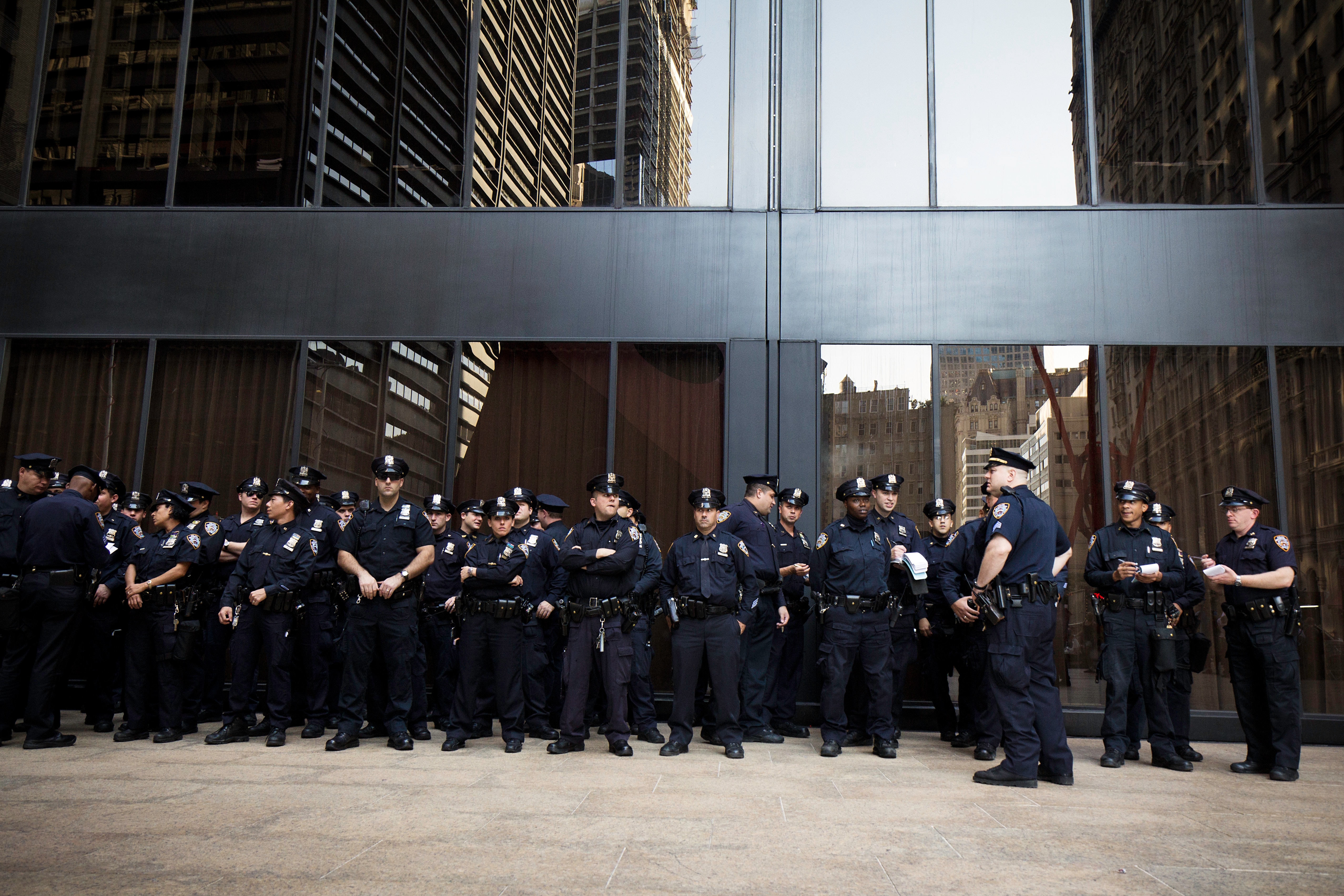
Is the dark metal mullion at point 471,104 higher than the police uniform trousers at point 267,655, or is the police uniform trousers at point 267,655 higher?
the dark metal mullion at point 471,104

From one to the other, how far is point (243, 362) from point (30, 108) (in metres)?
4.05

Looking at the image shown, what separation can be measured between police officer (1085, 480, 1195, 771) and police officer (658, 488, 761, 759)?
2691mm

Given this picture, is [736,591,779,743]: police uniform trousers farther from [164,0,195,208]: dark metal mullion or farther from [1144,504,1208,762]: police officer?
[164,0,195,208]: dark metal mullion

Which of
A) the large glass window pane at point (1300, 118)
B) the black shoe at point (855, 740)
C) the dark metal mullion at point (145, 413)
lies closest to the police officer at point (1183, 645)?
the black shoe at point (855, 740)

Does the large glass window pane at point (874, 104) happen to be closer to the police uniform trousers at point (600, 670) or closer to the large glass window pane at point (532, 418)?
the large glass window pane at point (532, 418)

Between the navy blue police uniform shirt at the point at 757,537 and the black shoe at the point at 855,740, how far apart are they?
3.93 feet

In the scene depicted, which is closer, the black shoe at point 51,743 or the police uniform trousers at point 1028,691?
the police uniform trousers at point 1028,691

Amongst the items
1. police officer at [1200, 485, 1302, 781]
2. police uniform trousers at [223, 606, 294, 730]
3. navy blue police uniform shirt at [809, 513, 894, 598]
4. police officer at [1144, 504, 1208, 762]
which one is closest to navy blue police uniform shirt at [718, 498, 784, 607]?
navy blue police uniform shirt at [809, 513, 894, 598]

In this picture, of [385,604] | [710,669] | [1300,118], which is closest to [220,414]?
[385,604]

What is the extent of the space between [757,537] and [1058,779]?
114 inches

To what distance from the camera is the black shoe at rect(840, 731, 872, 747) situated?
24.7 ft

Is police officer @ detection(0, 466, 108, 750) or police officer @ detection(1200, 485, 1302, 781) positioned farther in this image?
police officer @ detection(0, 466, 108, 750)

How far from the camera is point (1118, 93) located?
370 inches

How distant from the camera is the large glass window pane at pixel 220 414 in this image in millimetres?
9430
